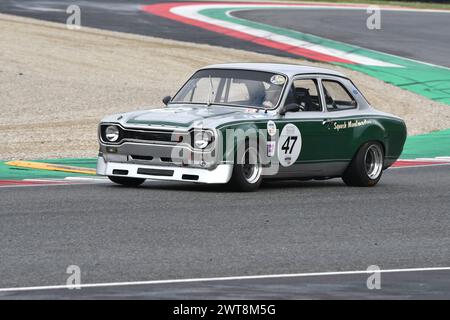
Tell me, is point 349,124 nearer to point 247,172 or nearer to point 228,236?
point 247,172

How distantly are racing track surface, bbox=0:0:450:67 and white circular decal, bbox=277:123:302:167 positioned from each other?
17347 millimetres

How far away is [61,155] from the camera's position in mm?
17672

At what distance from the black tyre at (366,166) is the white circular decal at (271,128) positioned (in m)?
1.43

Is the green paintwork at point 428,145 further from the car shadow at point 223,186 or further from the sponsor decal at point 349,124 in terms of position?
the sponsor decal at point 349,124

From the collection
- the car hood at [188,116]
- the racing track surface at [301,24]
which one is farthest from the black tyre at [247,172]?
the racing track surface at [301,24]

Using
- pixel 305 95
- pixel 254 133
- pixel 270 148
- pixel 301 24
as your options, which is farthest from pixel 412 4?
pixel 254 133

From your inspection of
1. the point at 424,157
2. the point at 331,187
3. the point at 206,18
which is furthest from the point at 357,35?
the point at 331,187

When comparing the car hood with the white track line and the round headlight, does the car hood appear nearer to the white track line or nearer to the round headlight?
the round headlight

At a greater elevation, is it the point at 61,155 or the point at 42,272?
the point at 42,272

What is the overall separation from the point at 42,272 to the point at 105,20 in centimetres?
2829

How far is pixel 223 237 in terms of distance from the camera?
10602 mm

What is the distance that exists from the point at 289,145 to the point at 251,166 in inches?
21.6

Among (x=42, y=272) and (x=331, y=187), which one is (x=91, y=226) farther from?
(x=331, y=187)

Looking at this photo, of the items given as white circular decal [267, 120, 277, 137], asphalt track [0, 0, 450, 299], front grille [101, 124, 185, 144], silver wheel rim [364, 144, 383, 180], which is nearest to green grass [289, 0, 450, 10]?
asphalt track [0, 0, 450, 299]
